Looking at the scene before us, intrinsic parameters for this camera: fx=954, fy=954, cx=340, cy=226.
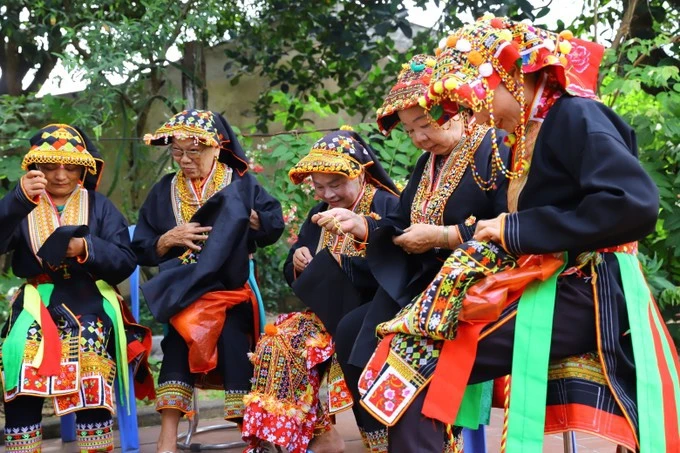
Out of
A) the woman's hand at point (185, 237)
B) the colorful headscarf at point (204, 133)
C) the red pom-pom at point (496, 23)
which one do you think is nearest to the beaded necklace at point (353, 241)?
the woman's hand at point (185, 237)

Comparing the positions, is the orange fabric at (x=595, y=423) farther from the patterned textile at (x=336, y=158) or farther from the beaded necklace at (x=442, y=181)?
the patterned textile at (x=336, y=158)

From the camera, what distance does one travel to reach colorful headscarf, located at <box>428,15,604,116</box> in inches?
123

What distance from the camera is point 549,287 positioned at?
10.1 feet

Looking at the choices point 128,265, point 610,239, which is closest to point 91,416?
point 128,265

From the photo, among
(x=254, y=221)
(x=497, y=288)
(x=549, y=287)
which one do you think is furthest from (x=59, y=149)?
(x=549, y=287)

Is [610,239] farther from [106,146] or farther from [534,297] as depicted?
[106,146]

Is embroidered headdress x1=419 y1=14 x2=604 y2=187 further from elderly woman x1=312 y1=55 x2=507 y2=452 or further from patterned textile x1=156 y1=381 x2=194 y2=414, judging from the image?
patterned textile x1=156 y1=381 x2=194 y2=414

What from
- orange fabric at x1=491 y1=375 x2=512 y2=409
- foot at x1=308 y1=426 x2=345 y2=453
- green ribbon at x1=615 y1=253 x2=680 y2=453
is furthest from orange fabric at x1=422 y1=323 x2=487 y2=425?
foot at x1=308 y1=426 x2=345 y2=453

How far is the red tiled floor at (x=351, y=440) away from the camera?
5.12 meters

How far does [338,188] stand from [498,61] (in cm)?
183

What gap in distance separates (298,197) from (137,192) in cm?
203

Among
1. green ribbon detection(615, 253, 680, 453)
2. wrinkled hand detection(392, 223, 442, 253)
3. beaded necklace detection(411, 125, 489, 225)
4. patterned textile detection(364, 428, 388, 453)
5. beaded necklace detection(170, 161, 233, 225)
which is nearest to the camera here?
green ribbon detection(615, 253, 680, 453)

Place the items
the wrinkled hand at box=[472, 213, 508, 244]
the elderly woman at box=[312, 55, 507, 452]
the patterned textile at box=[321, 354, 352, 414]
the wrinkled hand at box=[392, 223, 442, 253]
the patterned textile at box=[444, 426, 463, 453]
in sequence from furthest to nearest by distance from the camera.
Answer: the patterned textile at box=[321, 354, 352, 414]
the elderly woman at box=[312, 55, 507, 452]
the wrinkled hand at box=[392, 223, 442, 253]
the patterned textile at box=[444, 426, 463, 453]
the wrinkled hand at box=[472, 213, 508, 244]

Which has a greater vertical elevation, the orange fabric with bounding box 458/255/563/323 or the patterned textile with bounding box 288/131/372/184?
the patterned textile with bounding box 288/131/372/184
